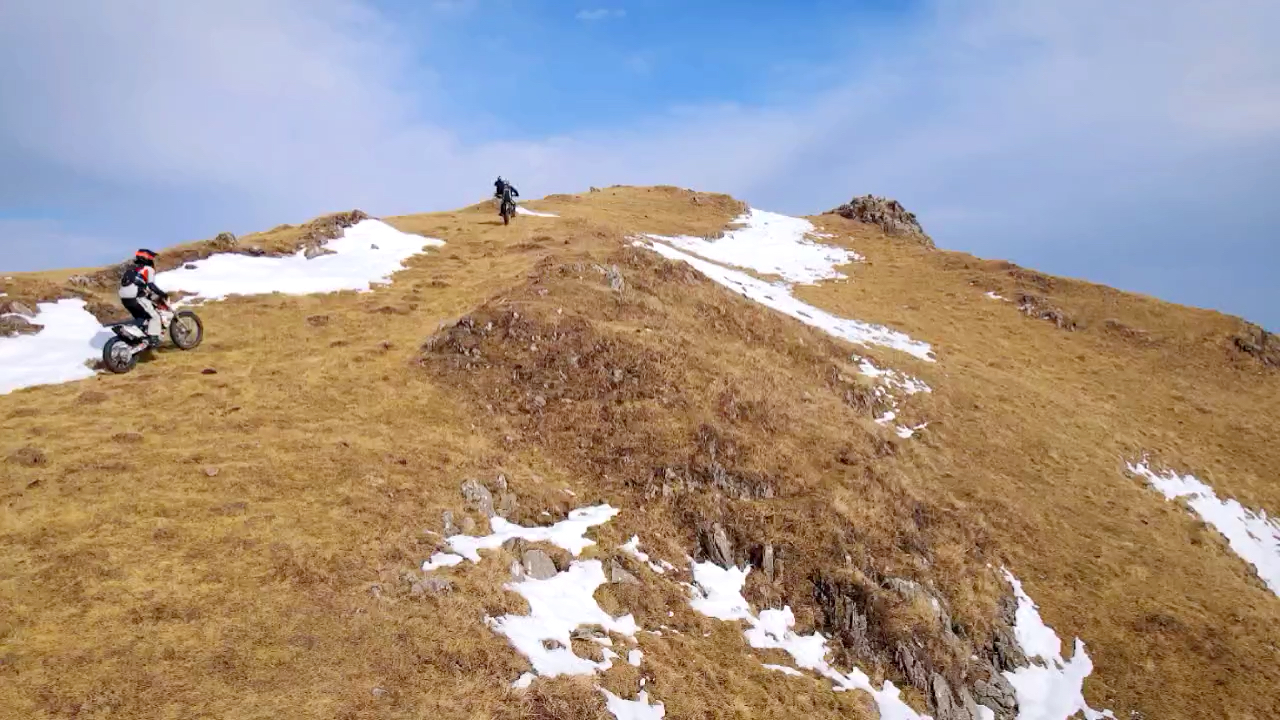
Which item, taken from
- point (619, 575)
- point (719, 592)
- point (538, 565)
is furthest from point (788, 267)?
point (538, 565)

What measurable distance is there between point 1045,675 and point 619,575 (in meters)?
12.4

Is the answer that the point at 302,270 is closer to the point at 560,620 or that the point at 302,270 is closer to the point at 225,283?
the point at 225,283

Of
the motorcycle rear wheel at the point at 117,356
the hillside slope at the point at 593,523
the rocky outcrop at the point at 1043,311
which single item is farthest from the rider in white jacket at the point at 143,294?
the rocky outcrop at the point at 1043,311

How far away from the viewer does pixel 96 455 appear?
15562 millimetres

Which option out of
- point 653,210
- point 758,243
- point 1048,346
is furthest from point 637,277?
point 653,210

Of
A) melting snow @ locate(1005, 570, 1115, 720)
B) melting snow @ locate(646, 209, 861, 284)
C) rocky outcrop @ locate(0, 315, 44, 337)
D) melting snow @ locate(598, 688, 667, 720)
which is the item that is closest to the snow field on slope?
rocky outcrop @ locate(0, 315, 44, 337)

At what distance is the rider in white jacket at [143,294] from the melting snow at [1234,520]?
38.9 meters

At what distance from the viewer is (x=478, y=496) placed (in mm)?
16797

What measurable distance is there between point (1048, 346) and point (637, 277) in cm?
3003

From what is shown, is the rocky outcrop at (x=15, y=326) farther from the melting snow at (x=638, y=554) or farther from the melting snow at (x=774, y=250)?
the melting snow at (x=774, y=250)

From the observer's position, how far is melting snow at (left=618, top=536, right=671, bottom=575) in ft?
54.4

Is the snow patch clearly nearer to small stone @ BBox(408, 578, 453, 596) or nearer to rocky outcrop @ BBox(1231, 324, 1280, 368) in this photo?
small stone @ BBox(408, 578, 453, 596)

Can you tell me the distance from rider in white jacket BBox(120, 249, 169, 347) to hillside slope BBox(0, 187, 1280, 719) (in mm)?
1294

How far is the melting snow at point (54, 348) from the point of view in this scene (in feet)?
64.5
